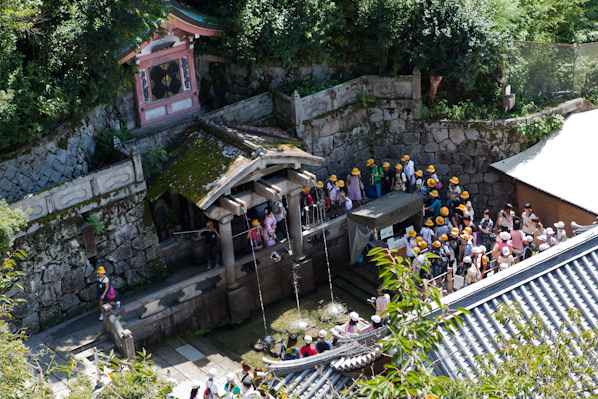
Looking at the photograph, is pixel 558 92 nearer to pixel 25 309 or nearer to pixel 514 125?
pixel 514 125

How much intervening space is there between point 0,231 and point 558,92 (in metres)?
18.7

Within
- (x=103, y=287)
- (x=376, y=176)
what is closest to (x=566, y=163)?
(x=376, y=176)

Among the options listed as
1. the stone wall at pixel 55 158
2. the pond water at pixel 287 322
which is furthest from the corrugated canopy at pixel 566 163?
the stone wall at pixel 55 158

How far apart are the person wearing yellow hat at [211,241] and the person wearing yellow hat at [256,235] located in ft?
3.46

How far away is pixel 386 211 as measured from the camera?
78.1ft

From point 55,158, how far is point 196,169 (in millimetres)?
3948

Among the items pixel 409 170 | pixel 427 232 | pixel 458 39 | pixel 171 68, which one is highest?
pixel 458 39

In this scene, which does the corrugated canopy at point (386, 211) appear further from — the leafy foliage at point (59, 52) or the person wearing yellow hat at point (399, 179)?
the leafy foliage at point (59, 52)

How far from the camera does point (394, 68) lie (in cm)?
2645

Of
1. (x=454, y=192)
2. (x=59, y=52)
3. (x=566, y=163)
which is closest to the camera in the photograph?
(x=59, y=52)

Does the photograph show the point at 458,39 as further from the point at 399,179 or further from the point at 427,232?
the point at 427,232

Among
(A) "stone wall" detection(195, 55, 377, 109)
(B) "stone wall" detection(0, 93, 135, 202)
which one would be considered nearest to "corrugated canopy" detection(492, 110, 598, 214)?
(A) "stone wall" detection(195, 55, 377, 109)

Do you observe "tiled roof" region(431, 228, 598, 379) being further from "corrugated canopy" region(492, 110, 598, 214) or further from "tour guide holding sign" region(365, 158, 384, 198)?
"tour guide holding sign" region(365, 158, 384, 198)

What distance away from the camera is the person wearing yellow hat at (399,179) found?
83.5 feet
